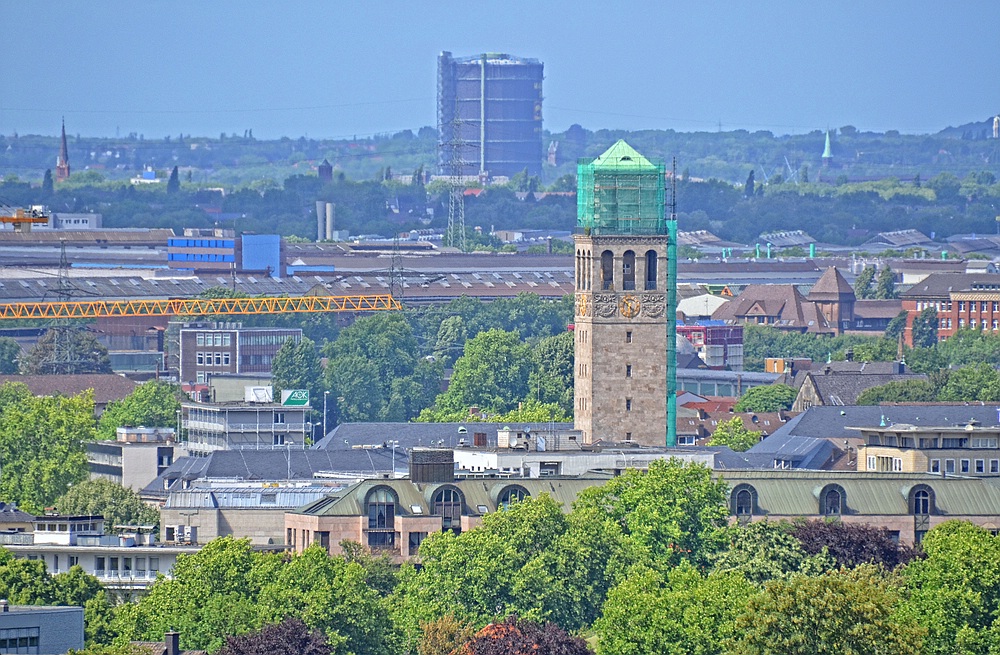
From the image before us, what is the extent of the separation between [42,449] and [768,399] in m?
44.8

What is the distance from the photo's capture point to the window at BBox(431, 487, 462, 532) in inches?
4641

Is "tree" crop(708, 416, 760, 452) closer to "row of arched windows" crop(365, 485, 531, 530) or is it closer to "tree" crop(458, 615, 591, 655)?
"row of arched windows" crop(365, 485, 531, 530)

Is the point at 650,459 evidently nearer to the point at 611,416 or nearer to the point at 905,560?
the point at 611,416

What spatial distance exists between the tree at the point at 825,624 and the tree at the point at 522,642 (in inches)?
355

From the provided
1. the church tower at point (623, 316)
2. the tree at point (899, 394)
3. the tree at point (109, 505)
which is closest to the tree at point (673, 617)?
the tree at point (109, 505)

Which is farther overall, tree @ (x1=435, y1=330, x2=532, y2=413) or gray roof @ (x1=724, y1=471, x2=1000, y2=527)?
tree @ (x1=435, y1=330, x2=532, y2=413)

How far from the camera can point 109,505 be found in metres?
129

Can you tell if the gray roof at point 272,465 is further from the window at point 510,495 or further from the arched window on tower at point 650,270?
the window at point 510,495

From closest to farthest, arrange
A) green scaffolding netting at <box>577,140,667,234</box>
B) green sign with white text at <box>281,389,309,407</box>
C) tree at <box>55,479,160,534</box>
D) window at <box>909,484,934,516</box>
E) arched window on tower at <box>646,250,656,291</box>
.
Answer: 1. window at <box>909,484,934,516</box>
2. tree at <box>55,479,160,534</box>
3. arched window on tower at <box>646,250,656,291</box>
4. green scaffolding netting at <box>577,140,667,234</box>
5. green sign with white text at <box>281,389,309,407</box>

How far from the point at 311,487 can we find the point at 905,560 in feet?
88.6

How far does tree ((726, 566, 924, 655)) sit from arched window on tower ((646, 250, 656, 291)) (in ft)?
187

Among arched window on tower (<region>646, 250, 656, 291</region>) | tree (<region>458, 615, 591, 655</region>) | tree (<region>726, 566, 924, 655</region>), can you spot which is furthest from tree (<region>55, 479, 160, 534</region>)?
tree (<region>726, 566, 924, 655</region>)

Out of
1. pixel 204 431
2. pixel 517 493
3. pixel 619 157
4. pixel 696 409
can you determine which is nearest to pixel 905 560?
pixel 517 493

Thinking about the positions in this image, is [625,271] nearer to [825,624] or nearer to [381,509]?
[381,509]
